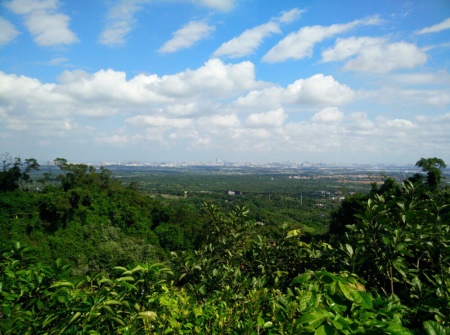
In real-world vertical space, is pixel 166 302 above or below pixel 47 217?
above

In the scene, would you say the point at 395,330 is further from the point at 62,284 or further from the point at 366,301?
the point at 62,284

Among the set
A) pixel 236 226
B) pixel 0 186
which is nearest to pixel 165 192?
pixel 0 186

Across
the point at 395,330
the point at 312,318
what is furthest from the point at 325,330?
the point at 395,330

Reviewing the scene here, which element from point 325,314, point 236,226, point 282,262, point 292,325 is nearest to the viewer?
point 325,314

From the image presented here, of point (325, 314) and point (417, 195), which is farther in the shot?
point (417, 195)

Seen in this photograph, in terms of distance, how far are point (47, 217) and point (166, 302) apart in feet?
99.1

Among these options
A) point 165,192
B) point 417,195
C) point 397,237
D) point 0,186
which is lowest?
point 165,192

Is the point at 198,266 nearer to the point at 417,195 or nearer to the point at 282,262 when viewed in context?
the point at 282,262

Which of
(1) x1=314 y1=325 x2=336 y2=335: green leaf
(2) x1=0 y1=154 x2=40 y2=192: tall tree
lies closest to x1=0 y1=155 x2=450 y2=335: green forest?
(1) x1=314 y1=325 x2=336 y2=335: green leaf

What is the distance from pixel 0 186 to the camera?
92.4ft

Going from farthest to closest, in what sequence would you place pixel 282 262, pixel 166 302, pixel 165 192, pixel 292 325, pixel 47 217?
pixel 165 192 → pixel 47 217 → pixel 282 262 → pixel 166 302 → pixel 292 325

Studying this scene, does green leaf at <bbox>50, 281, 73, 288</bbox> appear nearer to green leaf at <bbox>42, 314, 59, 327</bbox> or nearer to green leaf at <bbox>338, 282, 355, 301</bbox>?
green leaf at <bbox>42, 314, 59, 327</bbox>

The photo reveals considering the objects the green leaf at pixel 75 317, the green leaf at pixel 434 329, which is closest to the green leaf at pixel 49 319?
the green leaf at pixel 75 317

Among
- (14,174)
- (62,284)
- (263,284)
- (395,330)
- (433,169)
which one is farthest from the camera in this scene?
(14,174)
